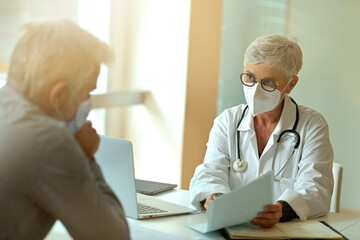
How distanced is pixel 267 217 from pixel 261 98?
2.07 feet

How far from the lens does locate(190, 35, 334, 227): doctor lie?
2.08 m

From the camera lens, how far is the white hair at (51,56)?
1.14 m

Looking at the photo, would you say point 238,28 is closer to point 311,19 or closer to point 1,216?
point 311,19

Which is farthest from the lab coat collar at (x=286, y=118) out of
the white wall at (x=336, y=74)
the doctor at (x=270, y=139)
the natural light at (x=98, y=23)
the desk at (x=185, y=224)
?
the natural light at (x=98, y=23)

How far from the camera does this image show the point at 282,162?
7.15ft

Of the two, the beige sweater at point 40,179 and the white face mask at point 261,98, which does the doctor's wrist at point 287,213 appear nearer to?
the white face mask at point 261,98

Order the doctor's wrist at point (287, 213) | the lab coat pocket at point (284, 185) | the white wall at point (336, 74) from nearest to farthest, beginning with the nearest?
the doctor's wrist at point (287, 213), the lab coat pocket at point (284, 185), the white wall at point (336, 74)

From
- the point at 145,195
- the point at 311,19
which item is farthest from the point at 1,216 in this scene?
the point at 311,19

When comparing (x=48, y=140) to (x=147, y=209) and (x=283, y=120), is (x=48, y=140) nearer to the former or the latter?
(x=147, y=209)

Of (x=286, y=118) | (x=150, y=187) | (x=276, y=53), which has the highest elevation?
(x=276, y=53)

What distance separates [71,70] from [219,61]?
2.98 m

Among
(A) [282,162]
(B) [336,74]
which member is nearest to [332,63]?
(B) [336,74]

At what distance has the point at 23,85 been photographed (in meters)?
1.17

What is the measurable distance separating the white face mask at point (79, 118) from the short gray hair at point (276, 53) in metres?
1.04
